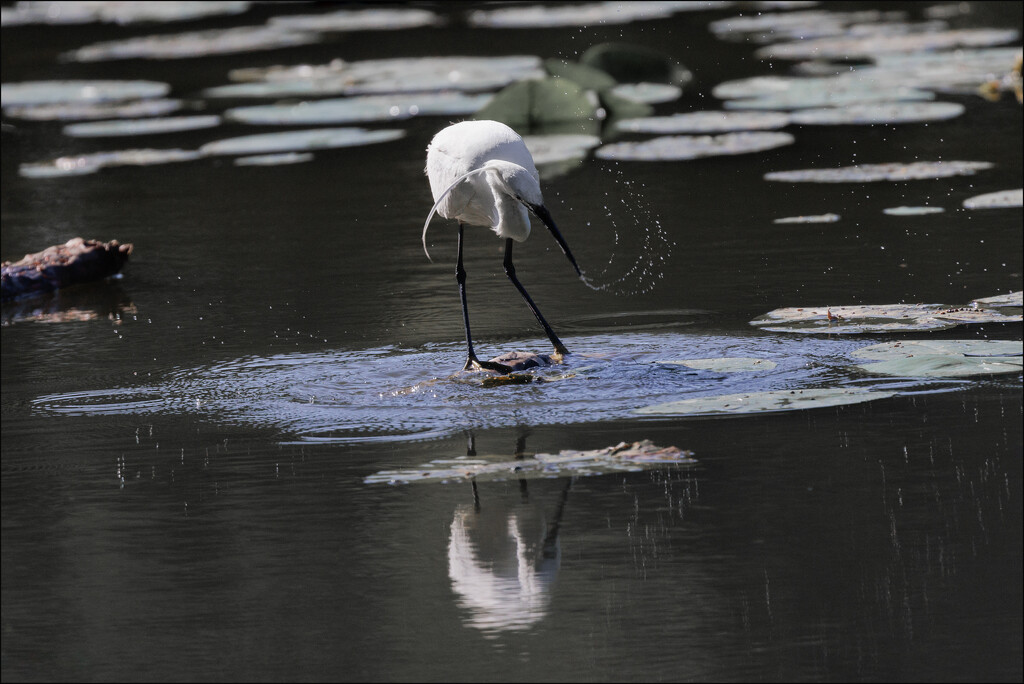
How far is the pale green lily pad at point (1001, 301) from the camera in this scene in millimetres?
7418

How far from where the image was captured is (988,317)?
7.14 meters

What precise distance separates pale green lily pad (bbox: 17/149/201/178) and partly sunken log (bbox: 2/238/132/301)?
503cm

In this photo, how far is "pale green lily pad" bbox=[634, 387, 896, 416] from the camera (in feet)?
19.3

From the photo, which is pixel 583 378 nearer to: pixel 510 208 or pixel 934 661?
pixel 510 208

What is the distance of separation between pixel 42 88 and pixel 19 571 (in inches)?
671

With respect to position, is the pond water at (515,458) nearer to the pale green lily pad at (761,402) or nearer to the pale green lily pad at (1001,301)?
the pale green lily pad at (761,402)

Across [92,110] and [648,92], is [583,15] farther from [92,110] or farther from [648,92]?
[92,110]

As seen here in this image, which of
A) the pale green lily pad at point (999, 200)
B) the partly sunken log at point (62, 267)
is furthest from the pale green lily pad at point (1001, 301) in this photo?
the partly sunken log at point (62, 267)

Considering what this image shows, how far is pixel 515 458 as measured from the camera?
550 cm

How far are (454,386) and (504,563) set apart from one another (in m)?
2.02

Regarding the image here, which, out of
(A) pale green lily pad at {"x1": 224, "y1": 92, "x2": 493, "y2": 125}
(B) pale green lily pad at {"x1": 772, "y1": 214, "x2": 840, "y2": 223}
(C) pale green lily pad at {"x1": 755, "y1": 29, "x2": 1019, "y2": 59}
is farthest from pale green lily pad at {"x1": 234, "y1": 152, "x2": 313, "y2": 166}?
(C) pale green lily pad at {"x1": 755, "y1": 29, "x2": 1019, "y2": 59}

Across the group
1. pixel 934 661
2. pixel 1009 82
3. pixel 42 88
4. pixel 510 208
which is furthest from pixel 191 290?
pixel 42 88

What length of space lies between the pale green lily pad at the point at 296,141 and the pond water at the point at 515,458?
3481 mm

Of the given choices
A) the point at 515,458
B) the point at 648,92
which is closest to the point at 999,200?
the point at 515,458
